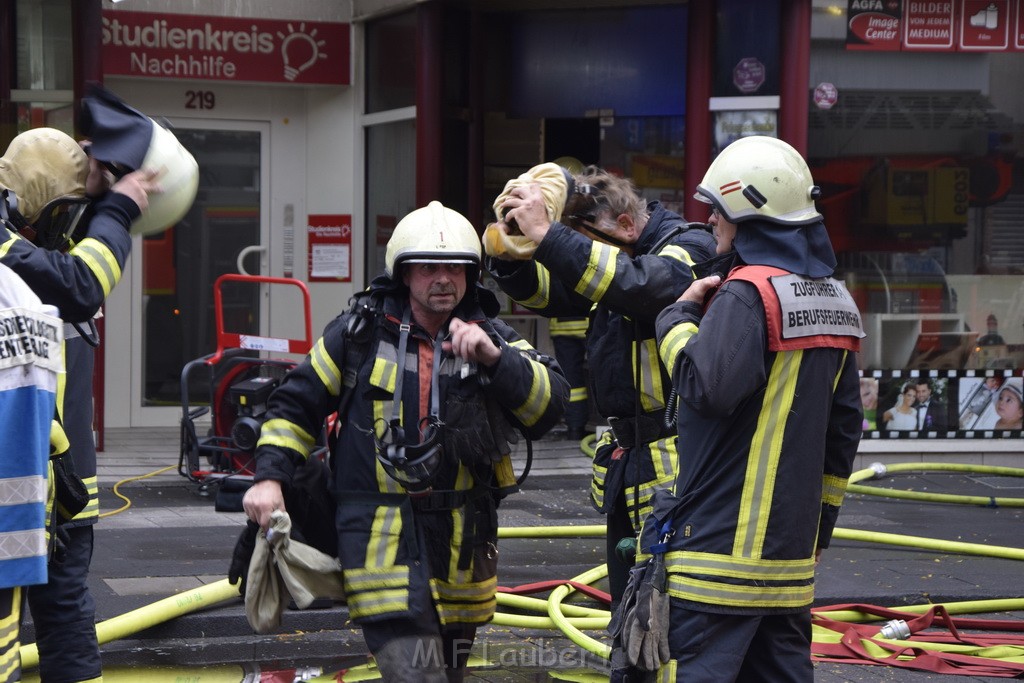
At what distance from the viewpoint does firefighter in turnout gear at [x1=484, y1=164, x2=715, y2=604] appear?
170 inches

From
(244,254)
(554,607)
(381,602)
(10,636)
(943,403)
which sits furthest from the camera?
(244,254)

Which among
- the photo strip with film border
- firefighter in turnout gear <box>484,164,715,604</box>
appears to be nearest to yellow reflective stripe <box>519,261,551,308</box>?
firefighter in turnout gear <box>484,164,715,604</box>

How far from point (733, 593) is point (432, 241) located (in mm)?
1385

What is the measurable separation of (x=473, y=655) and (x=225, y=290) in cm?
686

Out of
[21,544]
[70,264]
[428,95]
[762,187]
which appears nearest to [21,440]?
[21,544]

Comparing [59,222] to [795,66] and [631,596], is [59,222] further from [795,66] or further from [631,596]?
[795,66]

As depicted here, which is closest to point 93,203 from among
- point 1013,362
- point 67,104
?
point 67,104

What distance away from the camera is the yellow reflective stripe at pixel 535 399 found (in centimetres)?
421

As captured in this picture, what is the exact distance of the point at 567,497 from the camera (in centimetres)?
935

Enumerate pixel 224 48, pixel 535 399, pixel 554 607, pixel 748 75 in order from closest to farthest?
pixel 535 399 → pixel 554 607 → pixel 748 75 → pixel 224 48

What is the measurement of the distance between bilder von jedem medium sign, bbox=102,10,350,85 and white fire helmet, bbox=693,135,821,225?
8.35 meters

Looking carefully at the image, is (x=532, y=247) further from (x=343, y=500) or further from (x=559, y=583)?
(x=559, y=583)

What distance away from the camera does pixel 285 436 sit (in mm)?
4105

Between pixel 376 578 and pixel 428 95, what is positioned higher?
pixel 428 95
